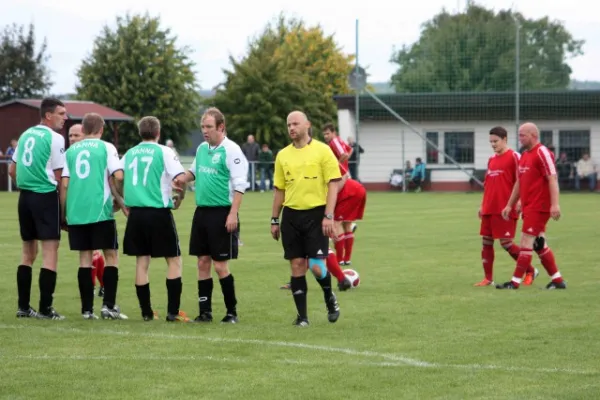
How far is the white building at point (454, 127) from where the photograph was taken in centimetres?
4722

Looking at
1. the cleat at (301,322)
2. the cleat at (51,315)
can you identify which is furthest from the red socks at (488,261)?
the cleat at (51,315)

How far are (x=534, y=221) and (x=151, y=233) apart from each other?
490 cm

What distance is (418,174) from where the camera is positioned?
46.1m

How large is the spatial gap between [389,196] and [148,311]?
30.2 metres

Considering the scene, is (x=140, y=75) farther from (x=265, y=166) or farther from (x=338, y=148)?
(x=338, y=148)

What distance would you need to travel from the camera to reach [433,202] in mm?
35938

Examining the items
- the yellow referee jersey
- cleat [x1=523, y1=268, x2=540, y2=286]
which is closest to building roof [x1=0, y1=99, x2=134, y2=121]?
cleat [x1=523, y1=268, x2=540, y2=286]

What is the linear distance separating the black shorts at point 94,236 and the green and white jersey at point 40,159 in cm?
51

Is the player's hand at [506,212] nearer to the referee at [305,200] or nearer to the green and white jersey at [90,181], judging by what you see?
the referee at [305,200]

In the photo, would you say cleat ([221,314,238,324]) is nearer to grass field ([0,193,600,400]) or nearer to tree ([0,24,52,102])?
grass field ([0,193,600,400])

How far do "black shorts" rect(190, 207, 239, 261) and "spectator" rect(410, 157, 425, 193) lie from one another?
35250 mm

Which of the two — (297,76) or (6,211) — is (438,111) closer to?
(297,76)

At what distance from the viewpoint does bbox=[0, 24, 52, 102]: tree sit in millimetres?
66375

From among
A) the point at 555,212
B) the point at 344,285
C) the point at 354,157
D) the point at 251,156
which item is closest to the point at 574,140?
the point at 354,157
